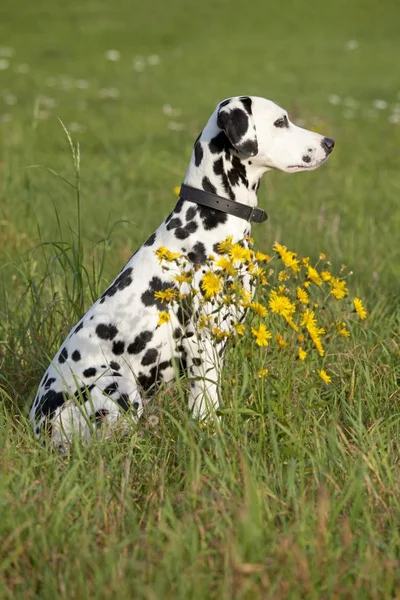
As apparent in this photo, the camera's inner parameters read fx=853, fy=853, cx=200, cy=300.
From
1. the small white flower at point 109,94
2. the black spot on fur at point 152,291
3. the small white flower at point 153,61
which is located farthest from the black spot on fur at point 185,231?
the small white flower at point 153,61

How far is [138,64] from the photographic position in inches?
666

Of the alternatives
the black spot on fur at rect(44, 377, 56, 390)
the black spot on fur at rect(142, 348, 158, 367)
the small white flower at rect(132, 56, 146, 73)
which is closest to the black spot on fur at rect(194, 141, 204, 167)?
the black spot on fur at rect(142, 348, 158, 367)

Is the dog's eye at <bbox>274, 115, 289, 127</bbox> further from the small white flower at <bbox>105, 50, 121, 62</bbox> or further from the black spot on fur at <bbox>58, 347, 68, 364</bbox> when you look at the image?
the small white flower at <bbox>105, 50, 121, 62</bbox>

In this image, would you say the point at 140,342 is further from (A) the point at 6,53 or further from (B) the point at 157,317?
(A) the point at 6,53

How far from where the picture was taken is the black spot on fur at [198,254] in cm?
392

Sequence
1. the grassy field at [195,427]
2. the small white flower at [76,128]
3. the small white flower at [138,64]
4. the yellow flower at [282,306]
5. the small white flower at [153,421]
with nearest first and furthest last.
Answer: the grassy field at [195,427] → the yellow flower at [282,306] → the small white flower at [153,421] → the small white flower at [76,128] → the small white flower at [138,64]

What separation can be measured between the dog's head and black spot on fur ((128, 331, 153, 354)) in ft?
3.14

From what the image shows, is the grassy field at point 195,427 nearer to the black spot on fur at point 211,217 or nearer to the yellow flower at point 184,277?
the yellow flower at point 184,277

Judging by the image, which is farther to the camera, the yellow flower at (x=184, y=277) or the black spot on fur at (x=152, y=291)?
the black spot on fur at (x=152, y=291)

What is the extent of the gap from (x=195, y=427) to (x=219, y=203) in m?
1.21

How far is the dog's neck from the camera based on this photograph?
13.3 feet

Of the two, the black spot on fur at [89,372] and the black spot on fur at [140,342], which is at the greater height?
the black spot on fur at [140,342]

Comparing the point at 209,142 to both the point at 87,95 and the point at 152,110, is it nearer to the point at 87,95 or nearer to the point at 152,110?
the point at 152,110

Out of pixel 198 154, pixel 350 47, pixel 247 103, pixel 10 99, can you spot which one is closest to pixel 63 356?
pixel 198 154
